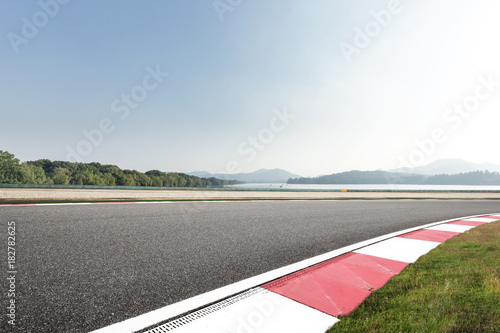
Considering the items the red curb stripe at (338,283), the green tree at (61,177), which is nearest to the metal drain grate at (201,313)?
the red curb stripe at (338,283)

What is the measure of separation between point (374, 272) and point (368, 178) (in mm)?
196677

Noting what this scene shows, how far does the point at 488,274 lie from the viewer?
281cm

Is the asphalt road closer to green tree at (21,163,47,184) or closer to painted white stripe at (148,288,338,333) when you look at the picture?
painted white stripe at (148,288,338,333)

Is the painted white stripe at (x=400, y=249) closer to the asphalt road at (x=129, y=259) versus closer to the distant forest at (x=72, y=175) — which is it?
the asphalt road at (x=129, y=259)

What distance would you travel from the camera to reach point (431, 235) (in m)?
5.65

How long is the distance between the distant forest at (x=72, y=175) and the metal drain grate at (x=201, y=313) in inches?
3818

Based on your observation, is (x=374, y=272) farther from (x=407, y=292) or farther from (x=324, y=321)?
(x=324, y=321)

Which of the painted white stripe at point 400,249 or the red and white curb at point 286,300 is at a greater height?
the red and white curb at point 286,300

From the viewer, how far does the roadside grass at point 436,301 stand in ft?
5.94

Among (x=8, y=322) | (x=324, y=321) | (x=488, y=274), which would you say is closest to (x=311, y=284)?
(x=324, y=321)

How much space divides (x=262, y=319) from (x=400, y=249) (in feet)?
11.1

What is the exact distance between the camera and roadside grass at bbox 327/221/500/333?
1.81 metres

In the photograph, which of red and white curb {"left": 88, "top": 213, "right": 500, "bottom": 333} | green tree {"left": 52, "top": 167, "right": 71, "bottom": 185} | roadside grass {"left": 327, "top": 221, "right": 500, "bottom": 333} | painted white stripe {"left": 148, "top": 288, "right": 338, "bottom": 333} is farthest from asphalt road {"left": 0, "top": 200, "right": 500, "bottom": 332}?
green tree {"left": 52, "top": 167, "right": 71, "bottom": 185}

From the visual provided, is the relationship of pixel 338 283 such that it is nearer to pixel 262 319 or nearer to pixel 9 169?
pixel 262 319
